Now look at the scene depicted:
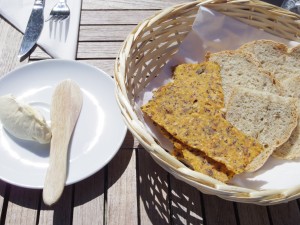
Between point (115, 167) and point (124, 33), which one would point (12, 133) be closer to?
point (115, 167)

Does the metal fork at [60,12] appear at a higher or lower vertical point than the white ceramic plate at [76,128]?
higher

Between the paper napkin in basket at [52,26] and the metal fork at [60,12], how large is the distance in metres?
0.01

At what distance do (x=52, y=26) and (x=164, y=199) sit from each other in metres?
0.65

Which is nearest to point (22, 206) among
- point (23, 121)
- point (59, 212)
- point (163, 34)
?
point (59, 212)

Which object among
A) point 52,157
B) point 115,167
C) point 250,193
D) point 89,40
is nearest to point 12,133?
point 52,157

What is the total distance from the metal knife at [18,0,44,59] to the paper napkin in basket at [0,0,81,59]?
0.02 meters

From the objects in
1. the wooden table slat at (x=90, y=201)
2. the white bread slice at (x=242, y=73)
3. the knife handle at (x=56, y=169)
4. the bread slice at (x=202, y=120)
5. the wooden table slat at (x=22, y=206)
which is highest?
the white bread slice at (x=242, y=73)

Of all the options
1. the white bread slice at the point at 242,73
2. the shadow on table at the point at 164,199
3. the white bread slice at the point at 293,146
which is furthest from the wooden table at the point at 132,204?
the white bread slice at the point at 242,73

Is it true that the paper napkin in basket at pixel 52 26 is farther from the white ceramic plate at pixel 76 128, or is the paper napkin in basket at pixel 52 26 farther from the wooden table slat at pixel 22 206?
the wooden table slat at pixel 22 206

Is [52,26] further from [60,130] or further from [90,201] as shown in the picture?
[90,201]

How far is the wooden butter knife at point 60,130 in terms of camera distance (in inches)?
27.2

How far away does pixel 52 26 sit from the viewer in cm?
107

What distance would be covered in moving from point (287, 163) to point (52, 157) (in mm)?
524

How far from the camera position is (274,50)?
0.94 meters
